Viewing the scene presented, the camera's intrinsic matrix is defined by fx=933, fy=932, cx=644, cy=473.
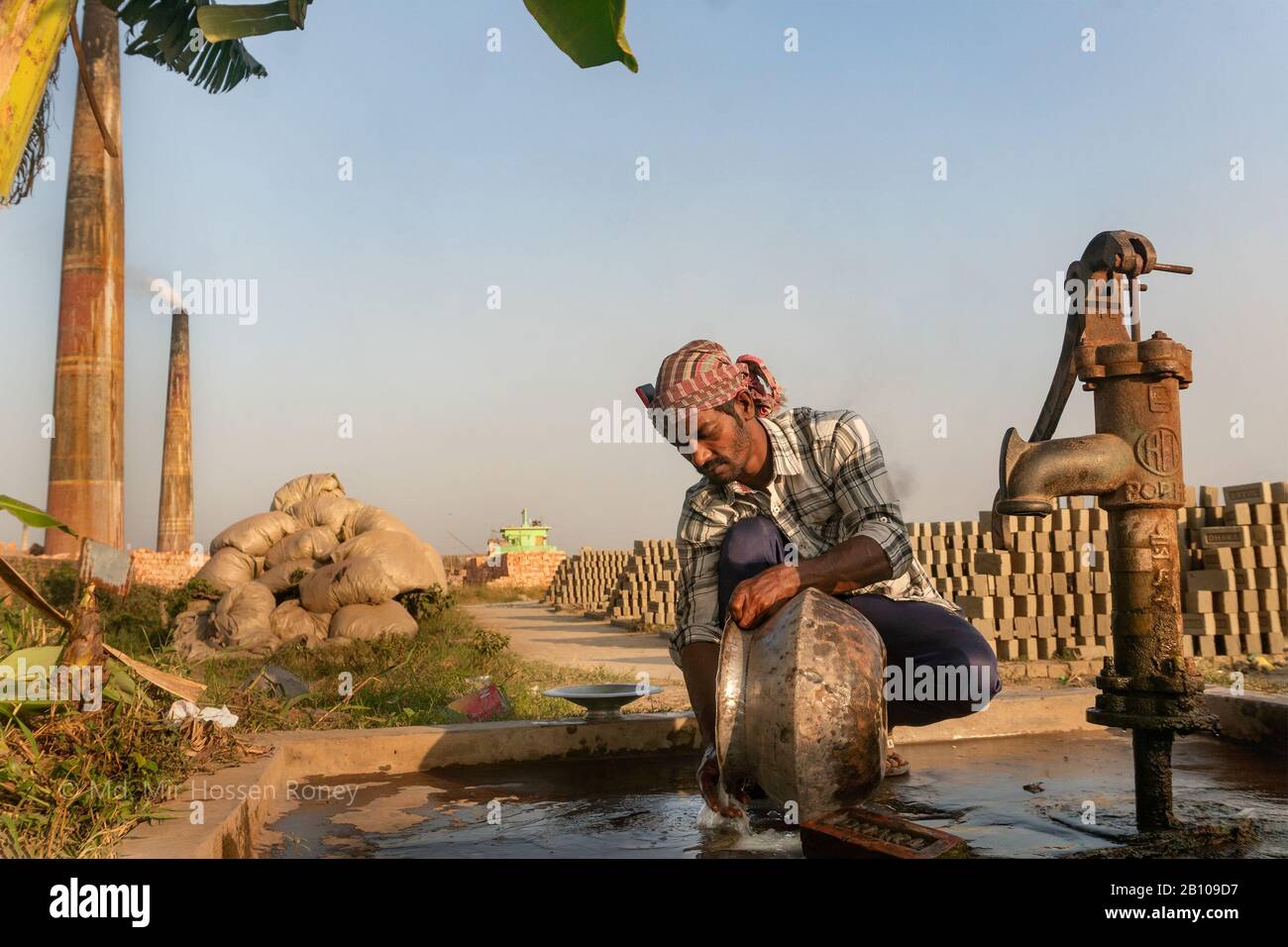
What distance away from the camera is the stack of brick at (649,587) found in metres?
13.2

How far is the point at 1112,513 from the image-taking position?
222cm

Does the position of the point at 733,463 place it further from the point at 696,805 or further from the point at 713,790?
the point at 696,805

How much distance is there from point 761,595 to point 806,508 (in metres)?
0.67

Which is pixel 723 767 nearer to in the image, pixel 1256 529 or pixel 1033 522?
pixel 1033 522

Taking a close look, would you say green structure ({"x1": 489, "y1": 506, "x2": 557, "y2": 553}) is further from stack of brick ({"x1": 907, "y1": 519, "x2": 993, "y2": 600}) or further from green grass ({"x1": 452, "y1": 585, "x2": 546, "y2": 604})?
stack of brick ({"x1": 907, "y1": 519, "x2": 993, "y2": 600})

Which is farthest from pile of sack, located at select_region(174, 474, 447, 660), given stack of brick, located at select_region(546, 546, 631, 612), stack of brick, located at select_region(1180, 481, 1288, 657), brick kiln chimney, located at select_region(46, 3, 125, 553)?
stack of brick, located at select_region(546, 546, 631, 612)

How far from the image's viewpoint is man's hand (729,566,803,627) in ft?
6.80

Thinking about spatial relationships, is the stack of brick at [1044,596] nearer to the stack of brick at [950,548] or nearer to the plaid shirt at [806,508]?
the stack of brick at [950,548]

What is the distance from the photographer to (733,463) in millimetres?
2480

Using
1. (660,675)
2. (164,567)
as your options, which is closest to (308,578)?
(660,675)

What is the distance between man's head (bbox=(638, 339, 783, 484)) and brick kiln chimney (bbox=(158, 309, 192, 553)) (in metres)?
20.0

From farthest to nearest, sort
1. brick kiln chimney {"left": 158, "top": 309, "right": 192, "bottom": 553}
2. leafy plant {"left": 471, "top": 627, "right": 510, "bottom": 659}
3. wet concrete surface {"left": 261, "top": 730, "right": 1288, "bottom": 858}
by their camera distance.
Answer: brick kiln chimney {"left": 158, "top": 309, "right": 192, "bottom": 553} → leafy plant {"left": 471, "top": 627, "right": 510, "bottom": 659} → wet concrete surface {"left": 261, "top": 730, "right": 1288, "bottom": 858}
